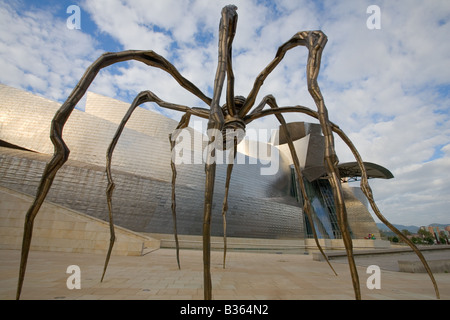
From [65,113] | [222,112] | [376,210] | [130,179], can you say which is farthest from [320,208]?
[65,113]

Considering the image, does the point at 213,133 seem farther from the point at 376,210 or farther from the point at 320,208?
the point at 320,208

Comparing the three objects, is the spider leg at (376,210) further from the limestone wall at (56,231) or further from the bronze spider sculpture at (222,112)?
the limestone wall at (56,231)

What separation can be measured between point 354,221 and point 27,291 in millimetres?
34325

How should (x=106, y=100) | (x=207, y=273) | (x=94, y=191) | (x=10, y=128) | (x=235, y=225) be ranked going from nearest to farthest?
(x=207, y=273) → (x=94, y=191) → (x=10, y=128) → (x=235, y=225) → (x=106, y=100)

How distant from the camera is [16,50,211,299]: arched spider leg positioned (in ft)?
4.92

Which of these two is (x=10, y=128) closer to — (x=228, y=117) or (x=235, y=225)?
(x=235, y=225)

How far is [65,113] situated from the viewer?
175cm

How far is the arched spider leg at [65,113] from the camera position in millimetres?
1501

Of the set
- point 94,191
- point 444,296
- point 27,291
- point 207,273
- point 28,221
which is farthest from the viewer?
point 94,191

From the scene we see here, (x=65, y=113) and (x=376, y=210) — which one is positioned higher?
(x=65, y=113)

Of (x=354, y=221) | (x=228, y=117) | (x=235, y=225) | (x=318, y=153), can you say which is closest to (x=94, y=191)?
(x=235, y=225)

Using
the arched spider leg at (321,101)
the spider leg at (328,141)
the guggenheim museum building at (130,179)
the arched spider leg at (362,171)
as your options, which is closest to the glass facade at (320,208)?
the guggenheim museum building at (130,179)

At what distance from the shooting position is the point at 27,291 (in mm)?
2604

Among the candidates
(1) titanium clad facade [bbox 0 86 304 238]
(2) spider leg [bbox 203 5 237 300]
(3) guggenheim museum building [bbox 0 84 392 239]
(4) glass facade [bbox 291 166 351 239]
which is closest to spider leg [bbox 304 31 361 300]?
(2) spider leg [bbox 203 5 237 300]
